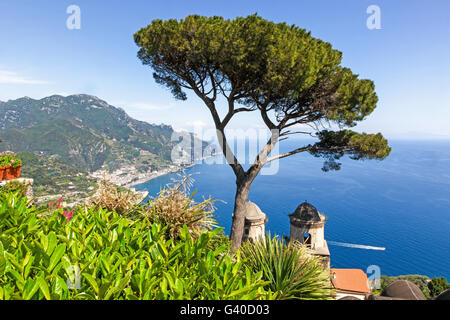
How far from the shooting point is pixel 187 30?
698 cm

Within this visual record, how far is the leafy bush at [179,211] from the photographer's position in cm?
406

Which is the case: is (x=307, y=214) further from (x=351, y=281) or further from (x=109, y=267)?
(x=109, y=267)

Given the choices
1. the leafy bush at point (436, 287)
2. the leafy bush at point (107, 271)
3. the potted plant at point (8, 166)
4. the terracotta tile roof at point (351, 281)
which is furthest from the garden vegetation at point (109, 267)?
the leafy bush at point (436, 287)

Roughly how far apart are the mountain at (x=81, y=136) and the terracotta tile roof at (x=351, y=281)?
83.7 metres

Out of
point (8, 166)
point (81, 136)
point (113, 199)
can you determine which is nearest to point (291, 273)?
point (113, 199)

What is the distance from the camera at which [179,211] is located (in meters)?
4.09

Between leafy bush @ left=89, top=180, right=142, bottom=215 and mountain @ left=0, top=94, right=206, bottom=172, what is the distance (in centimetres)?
8693

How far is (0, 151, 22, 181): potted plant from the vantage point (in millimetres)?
8367

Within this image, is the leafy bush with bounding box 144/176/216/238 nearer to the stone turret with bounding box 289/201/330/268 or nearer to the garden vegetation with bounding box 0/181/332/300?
the garden vegetation with bounding box 0/181/332/300

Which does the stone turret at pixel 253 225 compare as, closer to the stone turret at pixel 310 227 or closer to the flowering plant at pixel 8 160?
the stone turret at pixel 310 227

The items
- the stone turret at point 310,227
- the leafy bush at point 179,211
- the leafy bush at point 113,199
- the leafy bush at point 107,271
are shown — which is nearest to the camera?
the leafy bush at point 107,271

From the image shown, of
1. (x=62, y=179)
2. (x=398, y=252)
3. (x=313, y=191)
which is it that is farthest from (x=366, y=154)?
(x=62, y=179)

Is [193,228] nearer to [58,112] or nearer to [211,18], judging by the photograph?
[211,18]
